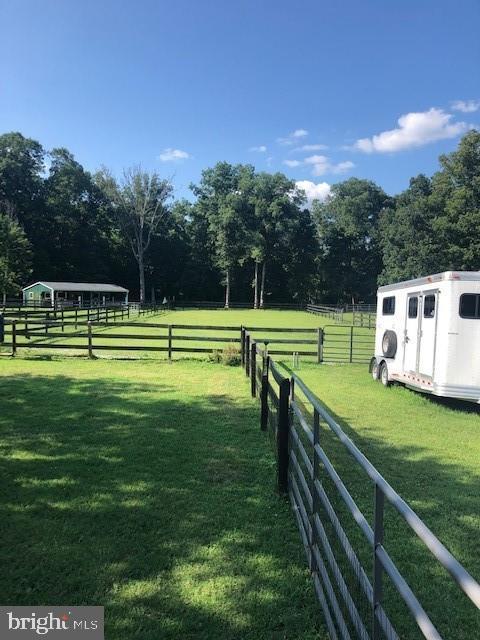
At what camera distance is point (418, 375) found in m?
9.33

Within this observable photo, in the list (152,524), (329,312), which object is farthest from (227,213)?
(152,524)

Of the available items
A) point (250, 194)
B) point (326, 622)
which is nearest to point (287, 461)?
point (326, 622)

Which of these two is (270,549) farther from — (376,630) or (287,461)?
Answer: (376,630)

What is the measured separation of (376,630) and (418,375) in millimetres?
7791

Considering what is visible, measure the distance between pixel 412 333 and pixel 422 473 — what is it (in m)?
4.85

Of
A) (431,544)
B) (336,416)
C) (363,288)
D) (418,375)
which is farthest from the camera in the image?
(363,288)

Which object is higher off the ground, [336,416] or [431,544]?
[431,544]

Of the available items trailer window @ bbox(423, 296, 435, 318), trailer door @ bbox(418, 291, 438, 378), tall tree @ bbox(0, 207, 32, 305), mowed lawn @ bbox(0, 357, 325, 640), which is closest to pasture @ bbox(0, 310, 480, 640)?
mowed lawn @ bbox(0, 357, 325, 640)

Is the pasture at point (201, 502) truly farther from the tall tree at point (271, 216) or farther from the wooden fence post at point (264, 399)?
the tall tree at point (271, 216)

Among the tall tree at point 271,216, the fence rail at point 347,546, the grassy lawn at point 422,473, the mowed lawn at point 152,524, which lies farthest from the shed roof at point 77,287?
the fence rail at point 347,546

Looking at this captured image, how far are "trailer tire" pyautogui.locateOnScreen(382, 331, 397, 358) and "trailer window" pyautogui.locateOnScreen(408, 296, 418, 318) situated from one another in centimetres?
88

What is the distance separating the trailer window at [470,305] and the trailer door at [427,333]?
47 centimetres

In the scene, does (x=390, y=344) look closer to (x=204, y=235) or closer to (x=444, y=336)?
(x=444, y=336)

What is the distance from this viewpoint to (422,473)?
17.9 feet
